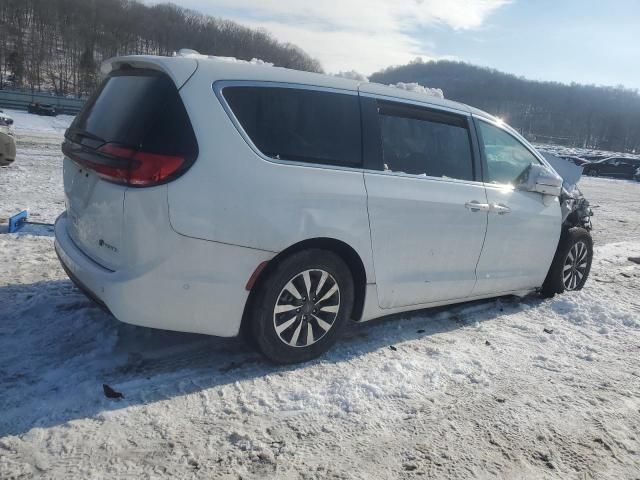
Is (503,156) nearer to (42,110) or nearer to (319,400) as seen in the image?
(319,400)

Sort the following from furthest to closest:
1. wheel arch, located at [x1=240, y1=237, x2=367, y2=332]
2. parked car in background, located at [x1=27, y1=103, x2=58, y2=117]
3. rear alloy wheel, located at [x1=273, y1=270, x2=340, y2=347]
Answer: parked car in background, located at [x1=27, y1=103, x2=58, y2=117] → rear alloy wheel, located at [x1=273, y1=270, x2=340, y2=347] → wheel arch, located at [x1=240, y1=237, x2=367, y2=332]

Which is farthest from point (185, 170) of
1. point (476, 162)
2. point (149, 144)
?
point (476, 162)

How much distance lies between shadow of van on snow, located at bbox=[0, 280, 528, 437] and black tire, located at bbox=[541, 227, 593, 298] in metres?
1.60

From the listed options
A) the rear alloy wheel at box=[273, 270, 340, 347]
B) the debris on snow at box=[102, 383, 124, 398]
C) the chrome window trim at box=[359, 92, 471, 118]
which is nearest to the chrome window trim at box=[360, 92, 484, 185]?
the chrome window trim at box=[359, 92, 471, 118]

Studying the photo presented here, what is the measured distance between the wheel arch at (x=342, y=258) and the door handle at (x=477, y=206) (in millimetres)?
1100

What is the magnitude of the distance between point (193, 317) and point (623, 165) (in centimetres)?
3871

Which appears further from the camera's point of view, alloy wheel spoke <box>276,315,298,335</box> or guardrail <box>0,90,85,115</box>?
guardrail <box>0,90,85,115</box>

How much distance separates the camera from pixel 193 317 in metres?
3.02

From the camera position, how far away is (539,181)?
4.65 m

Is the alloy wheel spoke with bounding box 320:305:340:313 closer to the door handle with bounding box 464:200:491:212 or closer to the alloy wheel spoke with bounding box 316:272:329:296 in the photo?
the alloy wheel spoke with bounding box 316:272:329:296

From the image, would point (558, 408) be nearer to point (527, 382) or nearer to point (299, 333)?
point (527, 382)

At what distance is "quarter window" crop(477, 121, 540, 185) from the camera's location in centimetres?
439

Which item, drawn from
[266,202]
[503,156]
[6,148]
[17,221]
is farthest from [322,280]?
[6,148]

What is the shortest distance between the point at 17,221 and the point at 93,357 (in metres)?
3.44
